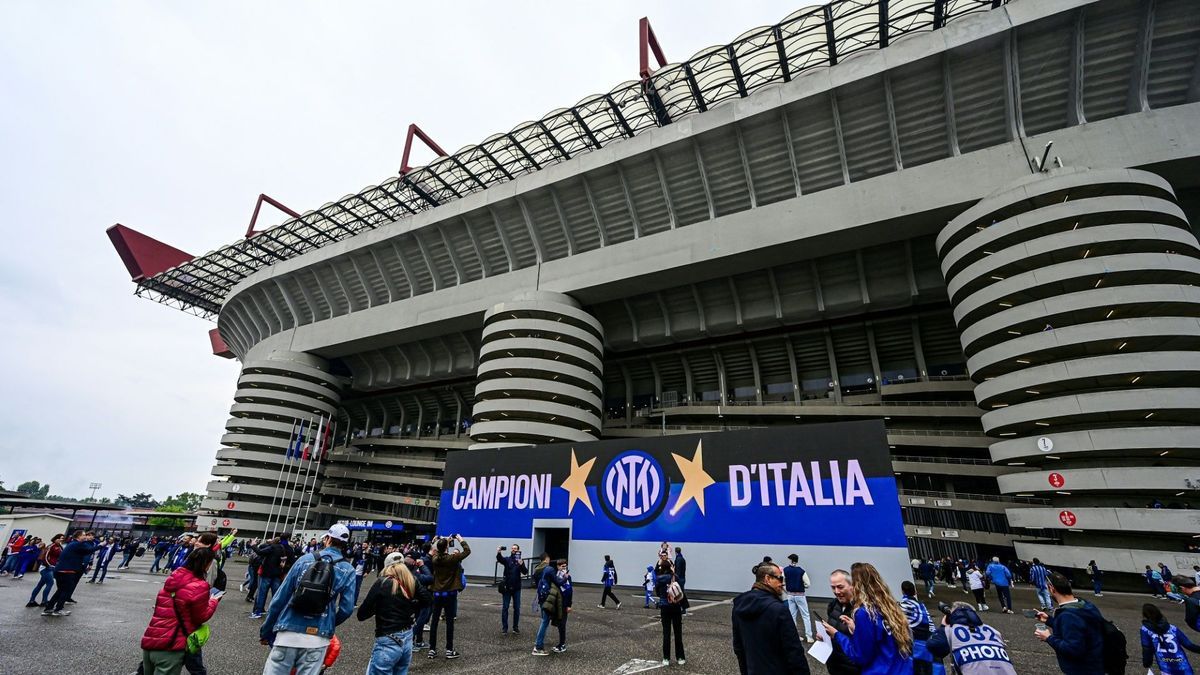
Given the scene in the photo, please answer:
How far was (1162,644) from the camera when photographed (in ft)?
18.9

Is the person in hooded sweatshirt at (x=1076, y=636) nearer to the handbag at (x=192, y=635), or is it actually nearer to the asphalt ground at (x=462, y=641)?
the asphalt ground at (x=462, y=641)

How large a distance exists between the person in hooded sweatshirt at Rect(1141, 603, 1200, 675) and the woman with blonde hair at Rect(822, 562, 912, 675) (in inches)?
176

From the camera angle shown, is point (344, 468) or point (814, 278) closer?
point (814, 278)

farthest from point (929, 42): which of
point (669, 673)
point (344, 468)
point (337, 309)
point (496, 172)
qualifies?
A: point (344, 468)

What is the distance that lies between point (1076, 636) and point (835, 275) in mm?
32734

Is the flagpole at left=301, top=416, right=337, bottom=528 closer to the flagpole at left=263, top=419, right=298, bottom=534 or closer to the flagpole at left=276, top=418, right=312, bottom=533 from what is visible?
the flagpole at left=276, top=418, right=312, bottom=533

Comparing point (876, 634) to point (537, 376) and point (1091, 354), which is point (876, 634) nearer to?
point (1091, 354)

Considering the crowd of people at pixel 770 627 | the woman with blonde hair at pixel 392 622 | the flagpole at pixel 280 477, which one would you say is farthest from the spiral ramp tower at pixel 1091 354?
the flagpole at pixel 280 477

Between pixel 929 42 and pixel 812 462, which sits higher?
pixel 929 42

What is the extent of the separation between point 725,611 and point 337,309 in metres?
46.0

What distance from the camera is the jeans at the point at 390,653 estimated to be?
4.73 meters

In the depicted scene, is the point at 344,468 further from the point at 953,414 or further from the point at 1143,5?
the point at 1143,5

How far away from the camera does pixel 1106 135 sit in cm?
2541

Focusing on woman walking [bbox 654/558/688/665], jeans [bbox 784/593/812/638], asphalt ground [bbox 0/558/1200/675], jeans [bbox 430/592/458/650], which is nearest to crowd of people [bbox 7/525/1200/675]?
woman walking [bbox 654/558/688/665]
